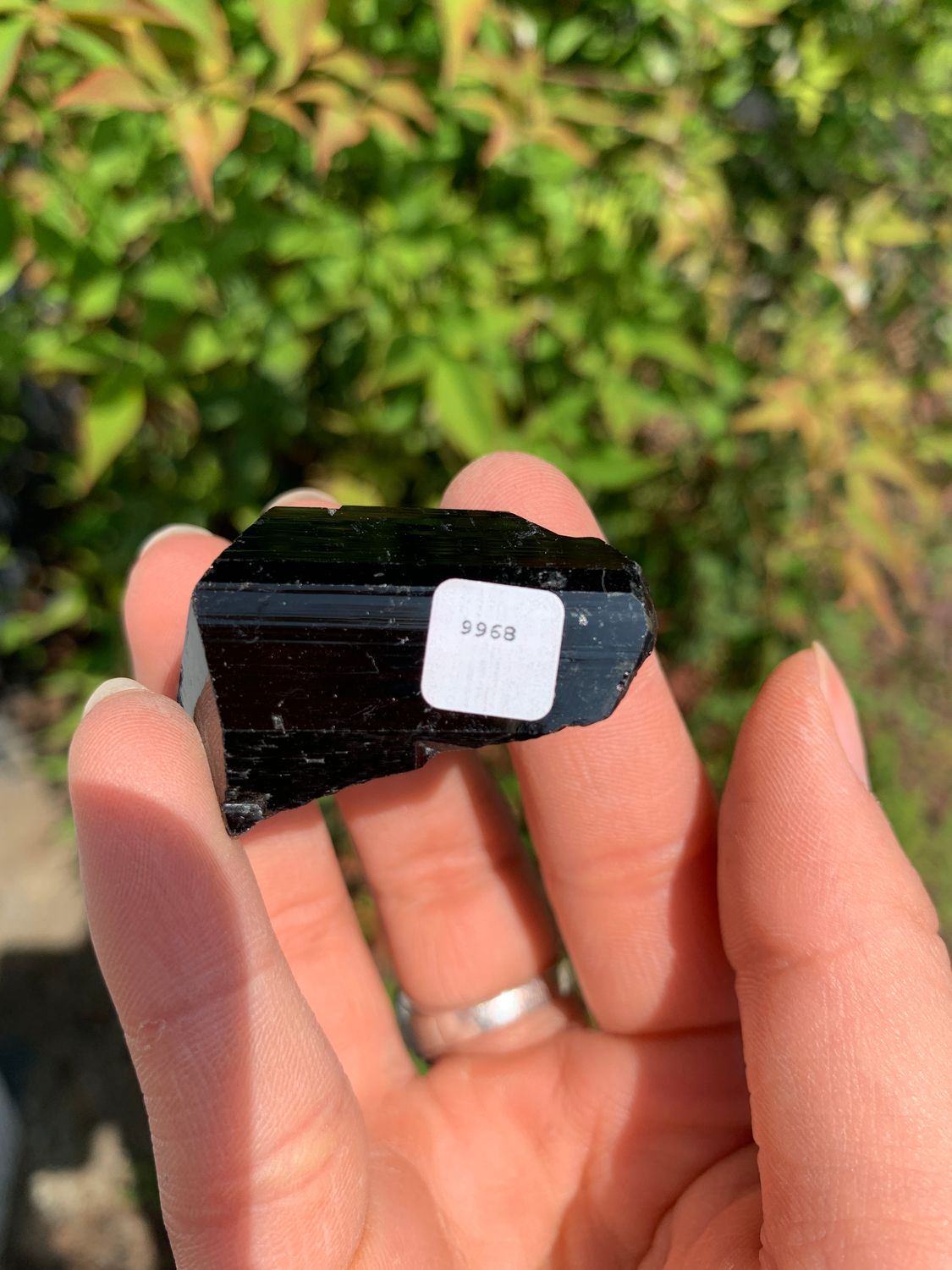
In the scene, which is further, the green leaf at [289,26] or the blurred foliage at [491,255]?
the blurred foliage at [491,255]

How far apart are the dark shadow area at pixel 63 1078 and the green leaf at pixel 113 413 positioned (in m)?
1.44

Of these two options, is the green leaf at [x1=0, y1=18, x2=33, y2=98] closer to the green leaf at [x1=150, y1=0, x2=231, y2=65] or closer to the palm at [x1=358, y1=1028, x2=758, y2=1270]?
the green leaf at [x1=150, y1=0, x2=231, y2=65]

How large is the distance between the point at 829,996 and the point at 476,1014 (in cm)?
61

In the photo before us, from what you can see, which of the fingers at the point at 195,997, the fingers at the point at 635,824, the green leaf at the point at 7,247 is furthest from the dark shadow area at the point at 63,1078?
the green leaf at the point at 7,247

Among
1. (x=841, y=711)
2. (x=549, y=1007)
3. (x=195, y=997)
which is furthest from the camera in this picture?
(x=549, y=1007)

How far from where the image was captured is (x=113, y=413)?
1.44m

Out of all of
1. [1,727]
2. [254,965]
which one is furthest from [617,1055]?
[1,727]

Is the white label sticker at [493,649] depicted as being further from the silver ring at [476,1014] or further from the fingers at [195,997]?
the silver ring at [476,1014]

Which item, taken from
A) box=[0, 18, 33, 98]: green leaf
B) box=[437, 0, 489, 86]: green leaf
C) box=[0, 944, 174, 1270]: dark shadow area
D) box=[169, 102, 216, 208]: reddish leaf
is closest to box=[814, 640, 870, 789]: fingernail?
box=[437, 0, 489, 86]: green leaf

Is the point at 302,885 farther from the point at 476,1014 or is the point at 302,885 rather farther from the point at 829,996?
the point at 829,996

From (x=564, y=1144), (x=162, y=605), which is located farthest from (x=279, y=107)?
→ (x=564, y=1144)

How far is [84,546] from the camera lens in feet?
6.80

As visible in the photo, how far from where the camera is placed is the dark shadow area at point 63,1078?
200 cm

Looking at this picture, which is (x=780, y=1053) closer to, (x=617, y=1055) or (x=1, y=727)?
(x=617, y=1055)
